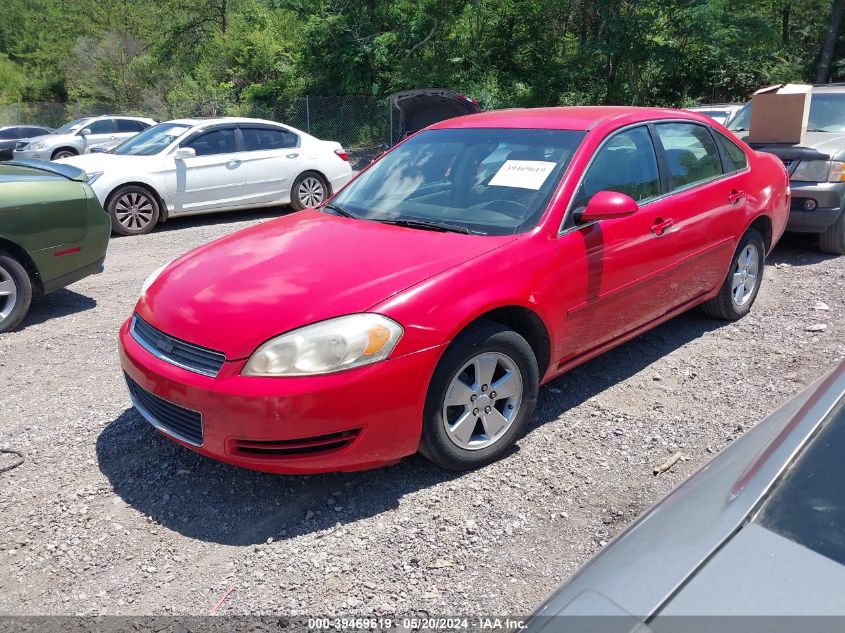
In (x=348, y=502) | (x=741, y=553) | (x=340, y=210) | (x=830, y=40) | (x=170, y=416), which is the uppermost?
(x=830, y=40)

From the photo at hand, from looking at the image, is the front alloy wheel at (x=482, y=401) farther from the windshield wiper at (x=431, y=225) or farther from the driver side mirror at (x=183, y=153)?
the driver side mirror at (x=183, y=153)

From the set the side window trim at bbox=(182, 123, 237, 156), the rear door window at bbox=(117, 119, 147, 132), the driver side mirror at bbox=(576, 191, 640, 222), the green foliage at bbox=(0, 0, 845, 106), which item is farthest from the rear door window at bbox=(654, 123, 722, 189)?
the rear door window at bbox=(117, 119, 147, 132)

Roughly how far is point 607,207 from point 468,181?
0.84 meters

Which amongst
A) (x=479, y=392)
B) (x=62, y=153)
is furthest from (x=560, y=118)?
(x=62, y=153)

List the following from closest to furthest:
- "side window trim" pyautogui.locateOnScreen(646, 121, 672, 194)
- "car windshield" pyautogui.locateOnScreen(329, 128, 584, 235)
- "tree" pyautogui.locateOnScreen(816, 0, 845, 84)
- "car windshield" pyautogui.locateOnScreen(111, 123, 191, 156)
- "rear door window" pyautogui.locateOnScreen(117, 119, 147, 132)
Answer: "car windshield" pyautogui.locateOnScreen(329, 128, 584, 235) → "side window trim" pyautogui.locateOnScreen(646, 121, 672, 194) → "car windshield" pyautogui.locateOnScreen(111, 123, 191, 156) → "rear door window" pyautogui.locateOnScreen(117, 119, 147, 132) → "tree" pyautogui.locateOnScreen(816, 0, 845, 84)

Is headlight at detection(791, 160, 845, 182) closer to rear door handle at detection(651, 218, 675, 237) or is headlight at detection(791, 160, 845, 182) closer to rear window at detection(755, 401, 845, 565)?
rear door handle at detection(651, 218, 675, 237)

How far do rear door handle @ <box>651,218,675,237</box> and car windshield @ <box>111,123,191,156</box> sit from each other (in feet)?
25.2

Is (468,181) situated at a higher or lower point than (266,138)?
lower

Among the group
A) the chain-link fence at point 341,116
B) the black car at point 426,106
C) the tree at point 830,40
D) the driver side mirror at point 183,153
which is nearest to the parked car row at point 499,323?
the driver side mirror at point 183,153

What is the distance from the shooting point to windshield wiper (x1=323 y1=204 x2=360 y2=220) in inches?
165

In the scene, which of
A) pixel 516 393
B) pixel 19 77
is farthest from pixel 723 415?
pixel 19 77

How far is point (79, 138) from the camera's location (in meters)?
18.8

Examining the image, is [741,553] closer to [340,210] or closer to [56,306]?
[340,210]

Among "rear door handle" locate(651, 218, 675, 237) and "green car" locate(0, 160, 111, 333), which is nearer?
"rear door handle" locate(651, 218, 675, 237)
